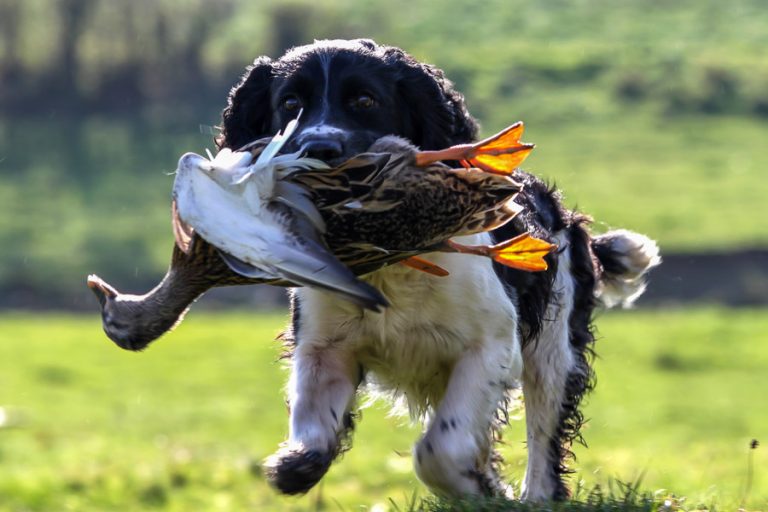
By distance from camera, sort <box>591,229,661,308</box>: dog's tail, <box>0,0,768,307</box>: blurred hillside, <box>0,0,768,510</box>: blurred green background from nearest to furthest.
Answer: <box>591,229,661,308</box>: dog's tail
<box>0,0,768,510</box>: blurred green background
<box>0,0,768,307</box>: blurred hillside

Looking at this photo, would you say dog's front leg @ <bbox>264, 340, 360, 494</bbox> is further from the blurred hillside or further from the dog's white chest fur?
the blurred hillside

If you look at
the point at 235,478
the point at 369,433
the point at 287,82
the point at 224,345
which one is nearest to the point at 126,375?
the point at 224,345

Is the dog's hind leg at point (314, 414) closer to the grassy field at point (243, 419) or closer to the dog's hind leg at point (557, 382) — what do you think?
the grassy field at point (243, 419)

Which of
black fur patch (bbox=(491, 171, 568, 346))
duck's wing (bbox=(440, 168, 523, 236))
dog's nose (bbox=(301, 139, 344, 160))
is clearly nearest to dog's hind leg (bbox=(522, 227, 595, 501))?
black fur patch (bbox=(491, 171, 568, 346))

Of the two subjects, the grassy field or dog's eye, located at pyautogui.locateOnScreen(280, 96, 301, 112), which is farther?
the grassy field

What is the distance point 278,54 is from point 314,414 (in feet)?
125

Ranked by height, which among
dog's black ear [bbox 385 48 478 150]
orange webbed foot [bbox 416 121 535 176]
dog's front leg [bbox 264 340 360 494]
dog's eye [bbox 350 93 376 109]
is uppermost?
dog's black ear [bbox 385 48 478 150]

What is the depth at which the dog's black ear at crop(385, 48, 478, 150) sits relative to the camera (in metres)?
5.82

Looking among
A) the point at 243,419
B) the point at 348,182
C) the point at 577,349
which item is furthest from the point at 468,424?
the point at 243,419

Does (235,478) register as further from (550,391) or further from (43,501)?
(550,391)

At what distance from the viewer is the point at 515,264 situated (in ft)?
17.1

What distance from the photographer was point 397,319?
223 inches

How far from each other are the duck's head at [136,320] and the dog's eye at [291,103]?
1.11m

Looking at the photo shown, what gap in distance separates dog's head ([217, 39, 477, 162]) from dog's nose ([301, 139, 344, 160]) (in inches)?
11.7
